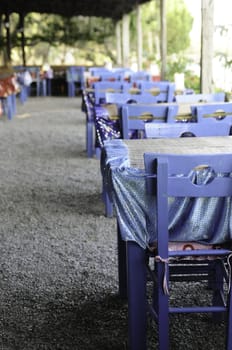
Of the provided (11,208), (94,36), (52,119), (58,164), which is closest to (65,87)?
(94,36)

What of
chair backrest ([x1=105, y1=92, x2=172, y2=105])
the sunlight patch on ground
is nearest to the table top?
chair backrest ([x1=105, y1=92, x2=172, y2=105])

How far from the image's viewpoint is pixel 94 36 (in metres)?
15.2

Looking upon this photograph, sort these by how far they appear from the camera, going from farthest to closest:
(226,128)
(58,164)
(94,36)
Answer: (94,36), (58,164), (226,128)

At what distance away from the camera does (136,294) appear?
1.68 m

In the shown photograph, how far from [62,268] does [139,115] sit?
4.03ft

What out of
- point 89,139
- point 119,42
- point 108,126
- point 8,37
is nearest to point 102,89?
point 89,139

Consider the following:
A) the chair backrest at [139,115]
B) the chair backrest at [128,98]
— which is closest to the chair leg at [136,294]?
the chair backrest at [139,115]

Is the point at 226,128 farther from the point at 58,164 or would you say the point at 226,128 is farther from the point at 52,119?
the point at 52,119

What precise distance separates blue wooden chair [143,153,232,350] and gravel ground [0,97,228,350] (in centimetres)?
42

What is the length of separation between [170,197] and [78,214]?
202cm

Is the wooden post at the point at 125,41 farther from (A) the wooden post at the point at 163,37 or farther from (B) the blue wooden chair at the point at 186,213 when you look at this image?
(B) the blue wooden chair at the point at 186,213

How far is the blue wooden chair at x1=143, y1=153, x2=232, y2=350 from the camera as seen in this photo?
1.46 m

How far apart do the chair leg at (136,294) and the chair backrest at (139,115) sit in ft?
5.81

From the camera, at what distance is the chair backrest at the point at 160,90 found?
14.6 ft
